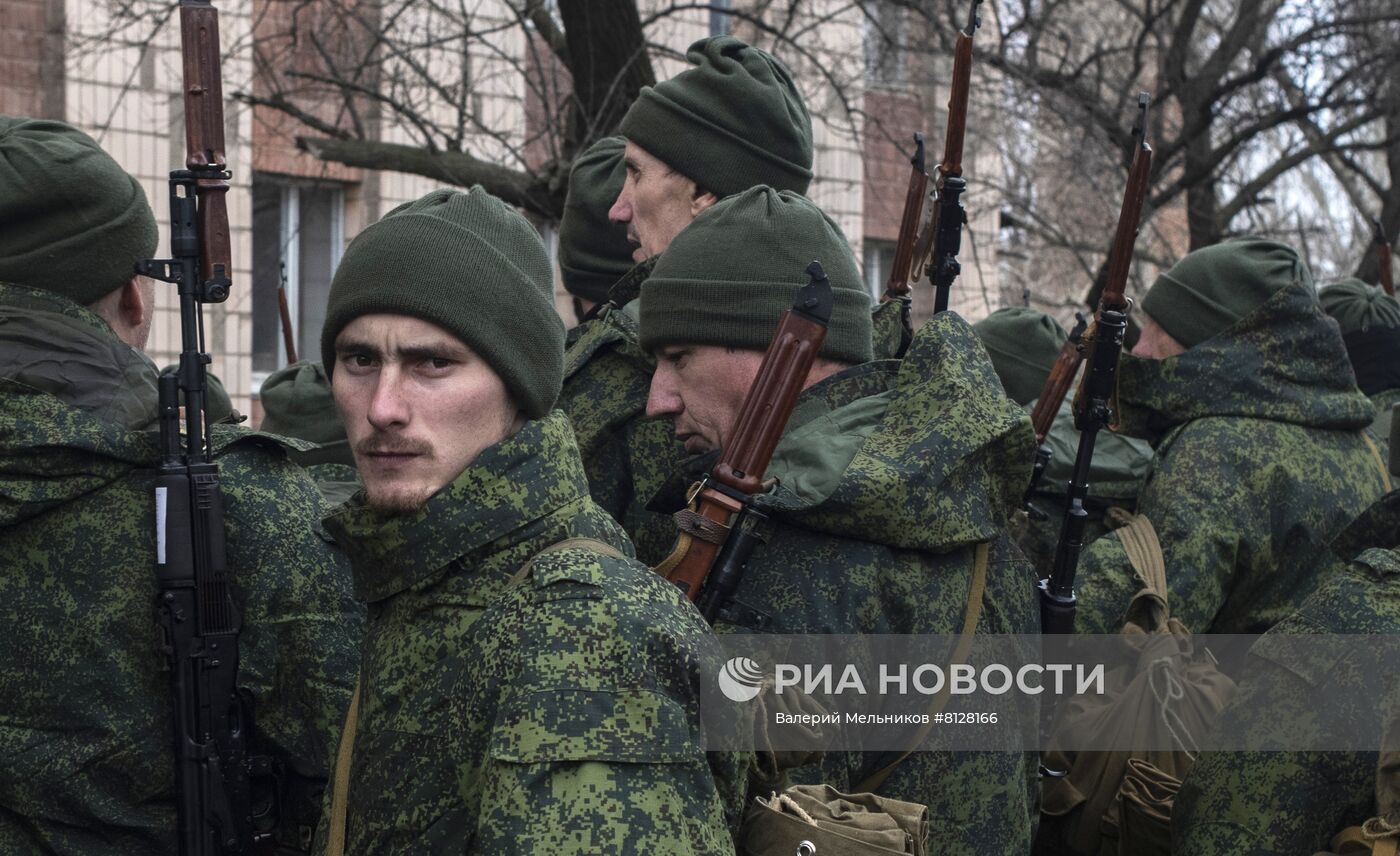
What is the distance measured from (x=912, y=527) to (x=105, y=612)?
4.44 ft

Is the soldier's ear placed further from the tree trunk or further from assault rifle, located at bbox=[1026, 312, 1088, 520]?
the tree trunk

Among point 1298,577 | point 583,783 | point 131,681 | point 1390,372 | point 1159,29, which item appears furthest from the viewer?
point 1159,29

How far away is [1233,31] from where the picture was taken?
1084 cm

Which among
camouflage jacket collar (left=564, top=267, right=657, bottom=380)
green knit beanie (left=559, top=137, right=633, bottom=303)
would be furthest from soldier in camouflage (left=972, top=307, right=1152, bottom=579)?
camouflage jacket collar (left=564, top=267, right=657, bottom=380)

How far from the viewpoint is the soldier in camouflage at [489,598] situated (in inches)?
77.7

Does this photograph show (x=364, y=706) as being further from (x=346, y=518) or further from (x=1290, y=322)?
(x=1290, y=322)

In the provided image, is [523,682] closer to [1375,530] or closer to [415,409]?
[415,409]

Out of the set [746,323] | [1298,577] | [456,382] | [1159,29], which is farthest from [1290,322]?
[1159,29]

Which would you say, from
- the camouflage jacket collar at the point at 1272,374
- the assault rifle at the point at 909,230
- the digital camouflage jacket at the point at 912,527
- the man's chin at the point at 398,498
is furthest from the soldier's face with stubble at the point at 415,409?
the camouflage jacket collar at the point at 1272,374

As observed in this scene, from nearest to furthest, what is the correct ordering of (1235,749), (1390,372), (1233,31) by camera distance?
(1235,749), (1390,372), (1233,31)

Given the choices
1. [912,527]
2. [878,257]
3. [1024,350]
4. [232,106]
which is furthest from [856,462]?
[878,257]

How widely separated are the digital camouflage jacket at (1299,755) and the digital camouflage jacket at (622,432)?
1.14m

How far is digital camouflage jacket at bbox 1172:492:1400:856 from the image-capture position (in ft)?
9.87

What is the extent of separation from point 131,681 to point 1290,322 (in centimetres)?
311
